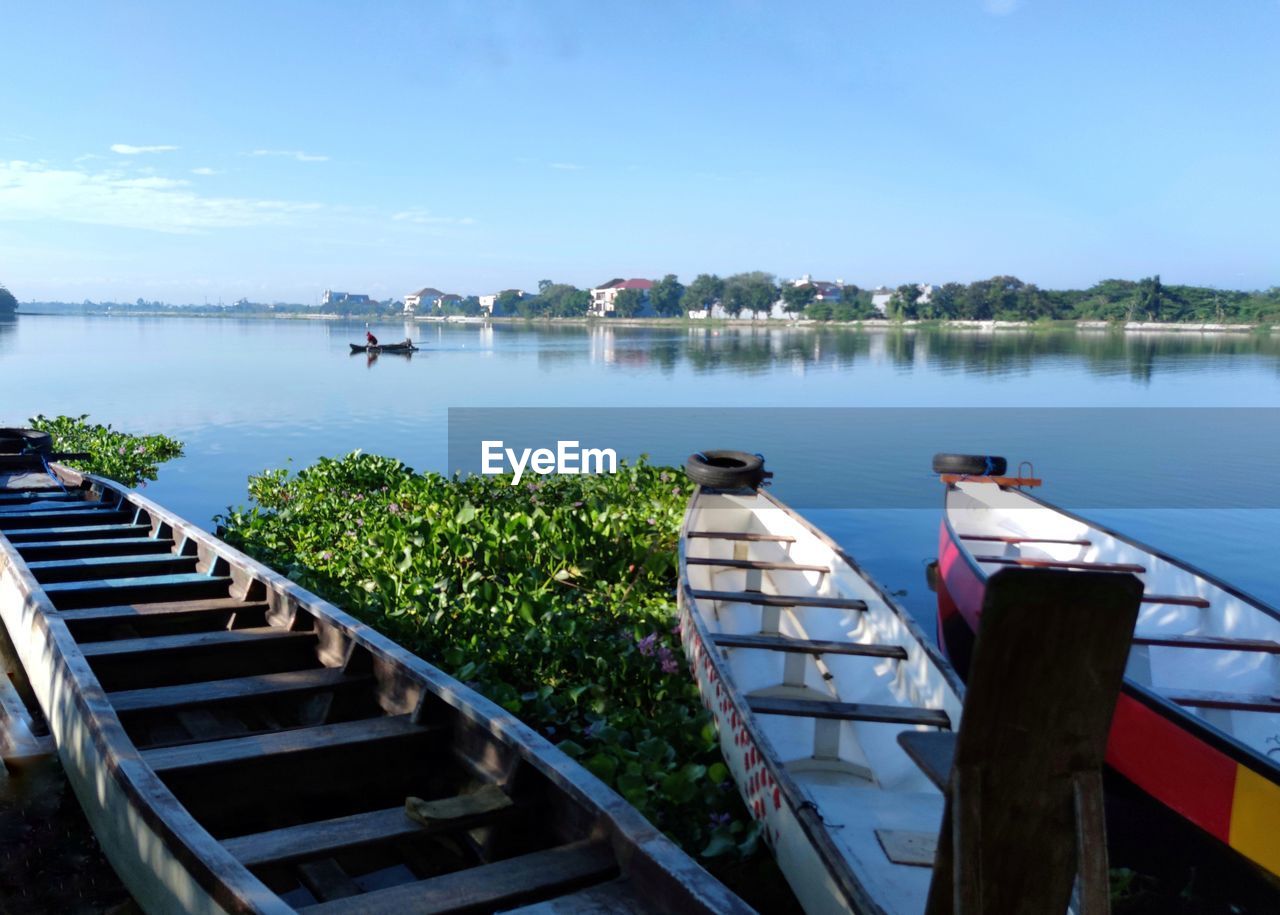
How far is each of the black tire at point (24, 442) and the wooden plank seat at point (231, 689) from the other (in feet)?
25.9

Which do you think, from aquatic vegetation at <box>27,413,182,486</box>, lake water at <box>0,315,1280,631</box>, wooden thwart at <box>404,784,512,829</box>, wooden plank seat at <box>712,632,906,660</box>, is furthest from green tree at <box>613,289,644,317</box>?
wooden thwart at <box>404,784,512,829</box>

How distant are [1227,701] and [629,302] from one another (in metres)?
178

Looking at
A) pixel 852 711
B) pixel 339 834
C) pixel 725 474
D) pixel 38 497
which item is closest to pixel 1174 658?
pixel 852 711

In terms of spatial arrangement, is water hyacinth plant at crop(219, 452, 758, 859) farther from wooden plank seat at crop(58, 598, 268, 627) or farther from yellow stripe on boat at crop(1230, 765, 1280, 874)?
yellow stripe on boat at crop(1230, 765, 1280, 874)

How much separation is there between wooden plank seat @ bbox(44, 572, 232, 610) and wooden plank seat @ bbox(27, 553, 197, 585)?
0.81 ft

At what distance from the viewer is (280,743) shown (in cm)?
434

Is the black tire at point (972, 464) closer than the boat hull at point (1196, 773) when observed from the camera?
No

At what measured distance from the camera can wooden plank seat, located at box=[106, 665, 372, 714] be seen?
487 centimetres

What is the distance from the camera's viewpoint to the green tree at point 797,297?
156m

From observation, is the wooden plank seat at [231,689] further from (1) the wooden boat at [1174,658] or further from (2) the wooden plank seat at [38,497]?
(2) the wooden plank seat at [38,497]

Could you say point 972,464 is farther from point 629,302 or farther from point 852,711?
point 629,302

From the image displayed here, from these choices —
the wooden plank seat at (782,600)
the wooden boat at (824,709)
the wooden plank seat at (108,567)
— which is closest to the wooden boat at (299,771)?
the wooden plank seat at (108,567)

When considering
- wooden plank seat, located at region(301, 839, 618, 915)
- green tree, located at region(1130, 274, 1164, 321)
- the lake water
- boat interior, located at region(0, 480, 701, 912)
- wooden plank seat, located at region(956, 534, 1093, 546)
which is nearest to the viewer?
wooden plank seat, located at region(301, 839, 618, 915)

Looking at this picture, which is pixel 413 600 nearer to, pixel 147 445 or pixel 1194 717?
pixel 1194 717
